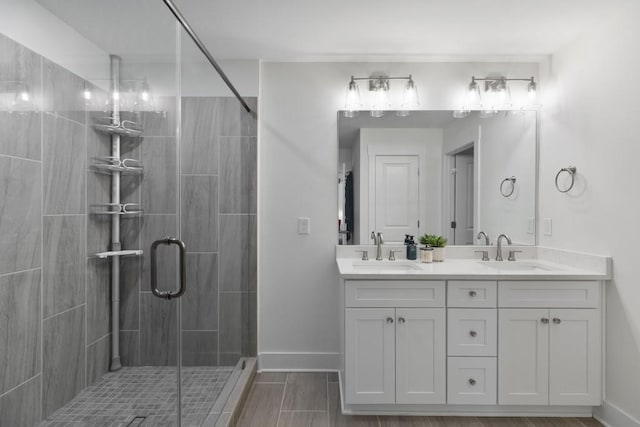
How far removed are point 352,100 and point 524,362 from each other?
206 cm

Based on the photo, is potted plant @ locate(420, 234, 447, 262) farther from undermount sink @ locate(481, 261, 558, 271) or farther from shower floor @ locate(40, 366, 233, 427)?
shower floor @ locate(40, 366, 233, 427)

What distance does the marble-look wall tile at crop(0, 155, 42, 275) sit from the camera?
80 cm

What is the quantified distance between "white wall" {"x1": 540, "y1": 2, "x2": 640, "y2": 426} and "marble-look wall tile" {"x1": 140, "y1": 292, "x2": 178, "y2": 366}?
2.33 metres

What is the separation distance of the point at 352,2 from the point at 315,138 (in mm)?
1008

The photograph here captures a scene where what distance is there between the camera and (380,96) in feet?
9.32

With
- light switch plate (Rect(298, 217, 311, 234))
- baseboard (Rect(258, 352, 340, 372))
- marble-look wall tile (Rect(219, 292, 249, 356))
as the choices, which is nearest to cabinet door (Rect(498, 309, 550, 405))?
baseboard (Rect(258, 352, 340, 372))

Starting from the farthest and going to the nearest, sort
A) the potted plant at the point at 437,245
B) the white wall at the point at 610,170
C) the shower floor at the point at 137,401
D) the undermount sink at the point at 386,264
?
1. the potted plant at the point at 437,245
2. the undermount sink at the point at 386,264
3. the white wall at the point at 610,170
4. the shower floor at the point at 137,401

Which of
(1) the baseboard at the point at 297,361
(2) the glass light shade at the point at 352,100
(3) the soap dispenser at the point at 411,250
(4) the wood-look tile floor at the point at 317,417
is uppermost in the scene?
(2) the glass light shade at the point at 352,100

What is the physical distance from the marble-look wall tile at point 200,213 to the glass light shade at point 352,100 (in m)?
1.26

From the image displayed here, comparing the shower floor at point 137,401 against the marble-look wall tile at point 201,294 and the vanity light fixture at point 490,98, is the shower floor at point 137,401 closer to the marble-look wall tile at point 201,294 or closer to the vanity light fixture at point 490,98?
the marble-look wall tile at point 201,294

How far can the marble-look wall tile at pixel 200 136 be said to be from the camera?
1.65 metres

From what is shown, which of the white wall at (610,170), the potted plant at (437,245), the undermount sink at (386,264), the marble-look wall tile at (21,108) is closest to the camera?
the marble-look wall tile at (21,108)

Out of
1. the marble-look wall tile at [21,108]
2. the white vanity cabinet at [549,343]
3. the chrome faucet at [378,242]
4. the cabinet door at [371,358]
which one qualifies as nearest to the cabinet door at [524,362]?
the white vanity cabinet at [549,343]

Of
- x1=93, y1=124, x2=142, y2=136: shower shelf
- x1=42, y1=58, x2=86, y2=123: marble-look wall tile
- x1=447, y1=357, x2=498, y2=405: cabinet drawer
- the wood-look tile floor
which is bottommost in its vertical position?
the wood-look tile floor
